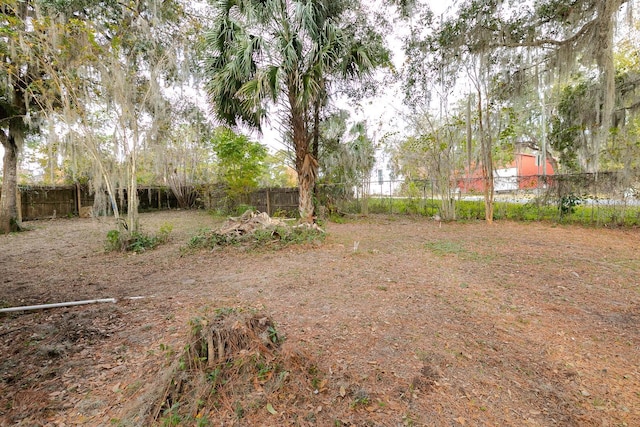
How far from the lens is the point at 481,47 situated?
5742 mm

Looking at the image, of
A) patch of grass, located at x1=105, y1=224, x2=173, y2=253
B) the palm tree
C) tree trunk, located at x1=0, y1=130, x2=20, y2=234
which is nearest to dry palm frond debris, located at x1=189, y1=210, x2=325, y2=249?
patch of grass, located at x1=105, y1=224, x2=173, y2=253

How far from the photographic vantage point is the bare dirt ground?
155 centimetres

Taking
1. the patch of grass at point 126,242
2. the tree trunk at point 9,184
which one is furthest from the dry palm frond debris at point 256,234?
→ the tree trunk at point 9,184

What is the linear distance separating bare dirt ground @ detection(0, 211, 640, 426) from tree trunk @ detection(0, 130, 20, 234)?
401cm

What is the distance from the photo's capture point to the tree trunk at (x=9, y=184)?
7309 millimetres

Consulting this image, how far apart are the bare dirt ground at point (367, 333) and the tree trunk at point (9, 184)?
4.01 metres

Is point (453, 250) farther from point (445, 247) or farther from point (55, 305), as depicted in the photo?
point (55, 305)

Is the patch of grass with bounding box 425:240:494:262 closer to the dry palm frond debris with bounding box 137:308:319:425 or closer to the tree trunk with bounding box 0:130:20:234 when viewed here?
the dry palm frond debris with bounding box 137:308:319:425

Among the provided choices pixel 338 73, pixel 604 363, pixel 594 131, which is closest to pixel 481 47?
pixel 338 73

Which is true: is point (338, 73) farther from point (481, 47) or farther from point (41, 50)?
point (41, 50)

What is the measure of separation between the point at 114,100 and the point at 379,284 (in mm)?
5328

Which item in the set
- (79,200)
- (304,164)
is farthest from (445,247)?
(79,200)

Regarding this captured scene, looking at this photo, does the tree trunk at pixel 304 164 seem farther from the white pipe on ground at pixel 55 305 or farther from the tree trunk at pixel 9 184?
the tree trunk at pixel 9 184

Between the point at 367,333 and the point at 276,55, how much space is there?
226 inches
